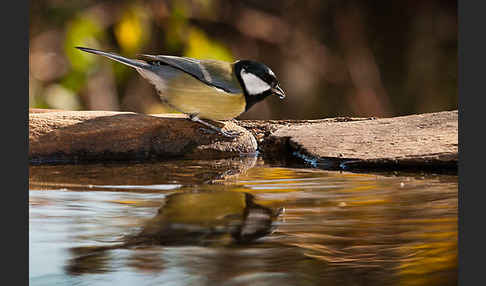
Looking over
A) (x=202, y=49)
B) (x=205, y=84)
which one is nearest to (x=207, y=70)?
(x=205, y=84)

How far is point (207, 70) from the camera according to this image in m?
2.70

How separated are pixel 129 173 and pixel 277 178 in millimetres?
454

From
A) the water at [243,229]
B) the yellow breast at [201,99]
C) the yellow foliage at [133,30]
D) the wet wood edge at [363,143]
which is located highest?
the yellow foliage at [133,30]

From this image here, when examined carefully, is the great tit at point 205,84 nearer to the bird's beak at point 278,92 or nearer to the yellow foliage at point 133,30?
the bird's beak at point 278,92

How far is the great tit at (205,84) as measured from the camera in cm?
267

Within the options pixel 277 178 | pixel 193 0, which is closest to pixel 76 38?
pixel 193 0

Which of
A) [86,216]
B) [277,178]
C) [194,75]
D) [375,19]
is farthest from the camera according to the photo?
[375,19]

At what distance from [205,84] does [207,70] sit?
58 mm

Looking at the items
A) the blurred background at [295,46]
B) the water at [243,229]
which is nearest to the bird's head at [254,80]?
the water at [243,229]

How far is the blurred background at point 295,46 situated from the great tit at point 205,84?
108 centimetres

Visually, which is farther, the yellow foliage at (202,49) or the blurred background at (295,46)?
the blurred background at (295,46)

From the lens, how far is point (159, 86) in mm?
2732

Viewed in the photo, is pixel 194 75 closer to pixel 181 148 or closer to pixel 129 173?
pixel 181 148

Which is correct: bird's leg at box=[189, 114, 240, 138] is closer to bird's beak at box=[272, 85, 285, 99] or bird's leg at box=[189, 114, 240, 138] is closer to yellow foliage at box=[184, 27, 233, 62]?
bird's beak at box=[272, 85, 285, 99]
